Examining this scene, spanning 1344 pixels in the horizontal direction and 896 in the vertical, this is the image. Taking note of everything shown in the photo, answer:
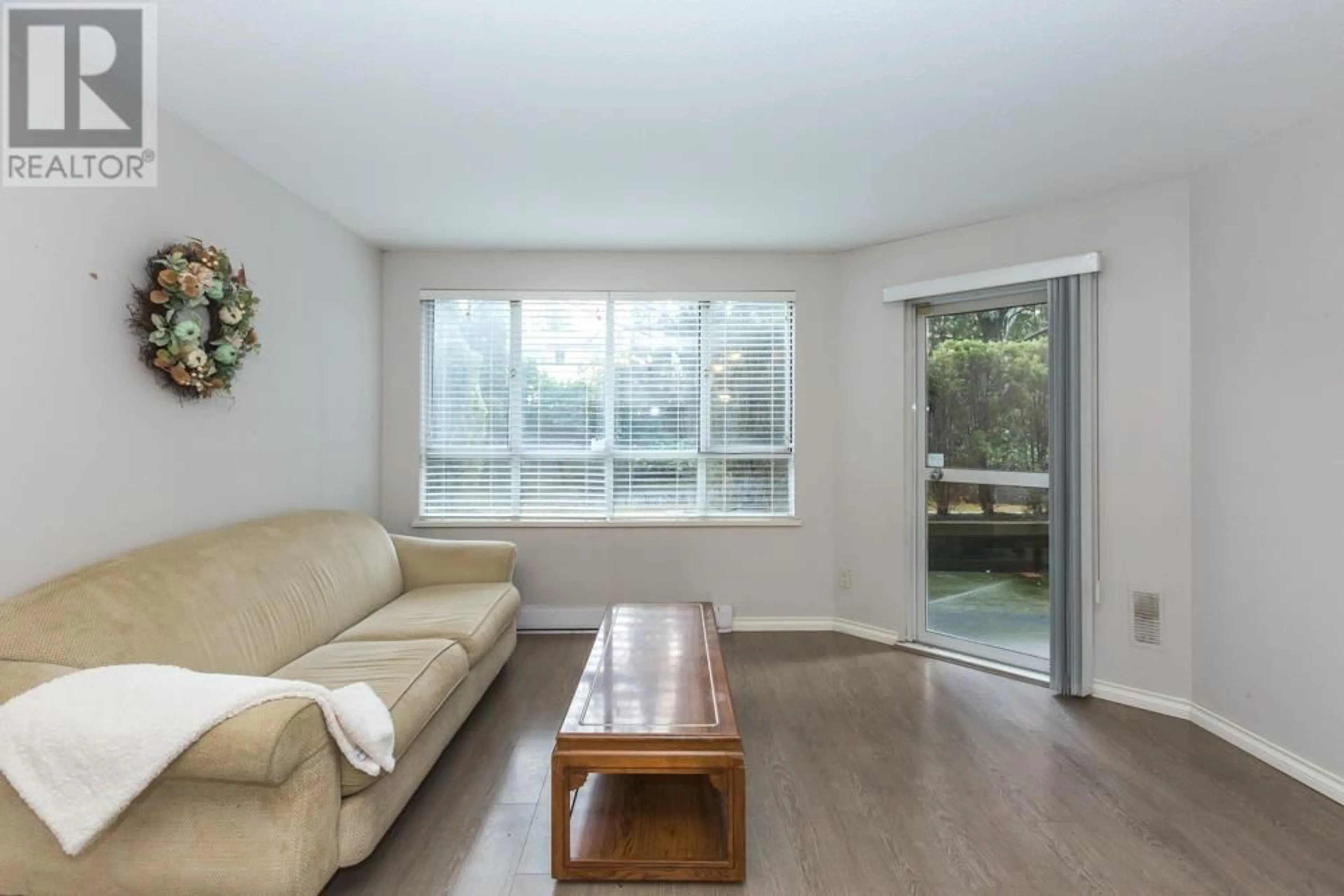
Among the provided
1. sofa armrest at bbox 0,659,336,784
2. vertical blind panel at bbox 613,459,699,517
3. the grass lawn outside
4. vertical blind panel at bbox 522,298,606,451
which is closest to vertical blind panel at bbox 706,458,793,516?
vertical blind panel at bbox 613,459,699,517

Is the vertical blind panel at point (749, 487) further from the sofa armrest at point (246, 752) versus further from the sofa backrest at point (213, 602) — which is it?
the sofa armrest at point (246, 752)

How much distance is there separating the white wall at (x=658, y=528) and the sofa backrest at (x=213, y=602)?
1126 millimetres

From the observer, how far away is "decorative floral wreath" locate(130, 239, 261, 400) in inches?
85.1

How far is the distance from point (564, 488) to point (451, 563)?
926 mm

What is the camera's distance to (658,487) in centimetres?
410

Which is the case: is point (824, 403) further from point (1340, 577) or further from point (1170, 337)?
point (1340, 577)

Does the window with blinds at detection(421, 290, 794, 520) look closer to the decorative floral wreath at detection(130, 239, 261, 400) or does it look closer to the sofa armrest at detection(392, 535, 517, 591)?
the sofa armrest at detection(392, 535, 517, 591)

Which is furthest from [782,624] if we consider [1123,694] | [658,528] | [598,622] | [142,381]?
[142,381]

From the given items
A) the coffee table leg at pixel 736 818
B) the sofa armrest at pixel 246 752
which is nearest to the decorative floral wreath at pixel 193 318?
the sofa armrest at pixel 246 752

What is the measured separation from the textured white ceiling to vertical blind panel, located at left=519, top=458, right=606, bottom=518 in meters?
1.62

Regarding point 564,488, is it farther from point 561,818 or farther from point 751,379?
point 561,818

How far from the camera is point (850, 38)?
1.82 meters

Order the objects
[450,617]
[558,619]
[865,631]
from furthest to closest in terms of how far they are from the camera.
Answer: [558,619] → [865,631] → [450,617]

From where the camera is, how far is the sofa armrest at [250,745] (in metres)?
1.41
